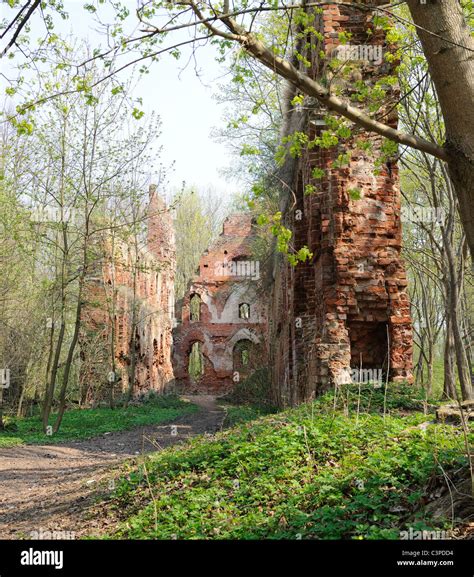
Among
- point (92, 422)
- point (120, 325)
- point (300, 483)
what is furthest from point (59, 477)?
point (120, 325)

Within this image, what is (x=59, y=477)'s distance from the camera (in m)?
10.0

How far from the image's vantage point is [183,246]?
45531mm

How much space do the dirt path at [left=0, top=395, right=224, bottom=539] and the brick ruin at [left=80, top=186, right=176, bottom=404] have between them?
616 cm

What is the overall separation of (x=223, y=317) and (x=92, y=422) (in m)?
19.9

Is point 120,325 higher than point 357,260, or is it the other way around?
point 357,260

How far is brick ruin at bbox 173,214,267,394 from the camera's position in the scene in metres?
36.7

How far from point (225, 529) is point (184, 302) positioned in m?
33.5

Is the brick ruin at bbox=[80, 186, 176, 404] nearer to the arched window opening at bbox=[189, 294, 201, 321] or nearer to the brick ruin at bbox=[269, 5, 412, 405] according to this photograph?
the arched window opening at bbox=[189, 294, 201, 321]

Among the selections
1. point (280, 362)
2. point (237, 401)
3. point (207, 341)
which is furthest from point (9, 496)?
point (207, 341)

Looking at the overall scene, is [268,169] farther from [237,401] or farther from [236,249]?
[236,249]

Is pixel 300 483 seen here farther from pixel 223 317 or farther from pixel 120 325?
pixel 223 317

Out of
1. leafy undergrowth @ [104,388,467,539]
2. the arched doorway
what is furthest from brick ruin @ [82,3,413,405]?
the arched doorway

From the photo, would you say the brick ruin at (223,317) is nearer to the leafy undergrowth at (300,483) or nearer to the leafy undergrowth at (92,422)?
the leafy undergrowth at (92,422)

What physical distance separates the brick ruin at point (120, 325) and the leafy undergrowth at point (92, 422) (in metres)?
1.66
